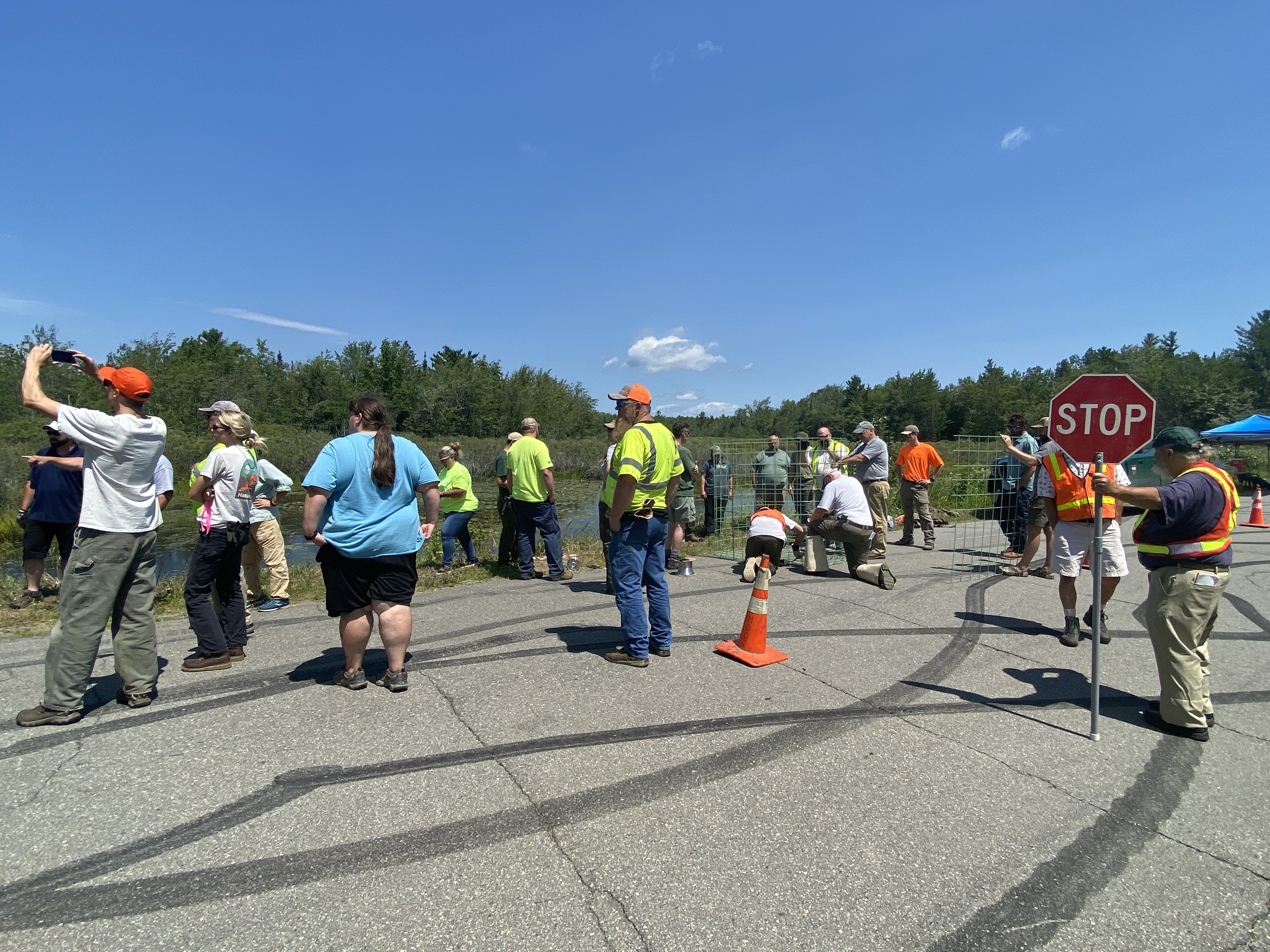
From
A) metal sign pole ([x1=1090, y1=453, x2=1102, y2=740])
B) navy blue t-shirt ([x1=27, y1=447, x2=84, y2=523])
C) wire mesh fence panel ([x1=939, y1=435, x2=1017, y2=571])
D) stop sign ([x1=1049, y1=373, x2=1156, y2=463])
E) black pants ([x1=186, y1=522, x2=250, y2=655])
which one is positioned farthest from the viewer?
wire mesh fence panel ([x1=939, y1=435, x2=1017, y2=571])

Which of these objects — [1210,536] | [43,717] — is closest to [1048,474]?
[1210,536]

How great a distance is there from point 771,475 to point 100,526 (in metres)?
8.63

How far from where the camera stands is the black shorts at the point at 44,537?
284 inches

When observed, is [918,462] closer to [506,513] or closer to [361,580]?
[506,513]

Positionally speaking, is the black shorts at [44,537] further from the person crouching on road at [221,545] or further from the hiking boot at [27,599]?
the person crouching on road at [221,545]

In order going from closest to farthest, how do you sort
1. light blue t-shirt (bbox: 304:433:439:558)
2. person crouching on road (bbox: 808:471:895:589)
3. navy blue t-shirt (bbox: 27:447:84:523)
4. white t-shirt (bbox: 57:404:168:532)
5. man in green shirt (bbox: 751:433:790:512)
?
1. white t-shirt (bbox: 57:404:168:532)
2. light blue t-shirt (bbox: 304:433:439:558)
3. navy blue t-shirt (bbox: 27:447:84:523)
4. person crouching on road (bbox: 808:471:895:589)
5. man in green shirt (bbox: 751:433:790:512)

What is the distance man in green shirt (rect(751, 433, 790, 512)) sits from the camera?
35.5ft

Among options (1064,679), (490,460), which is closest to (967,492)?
(1064,679)

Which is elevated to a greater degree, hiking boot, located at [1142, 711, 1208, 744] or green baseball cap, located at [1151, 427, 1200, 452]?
green baseball cap, located at [1151, 427, 1200, 452]

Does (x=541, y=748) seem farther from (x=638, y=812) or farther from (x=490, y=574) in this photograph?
(x=490, y=574)

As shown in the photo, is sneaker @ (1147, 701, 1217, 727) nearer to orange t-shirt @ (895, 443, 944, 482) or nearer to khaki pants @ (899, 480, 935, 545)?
khaki pants @ (899, 480, 935, 545)

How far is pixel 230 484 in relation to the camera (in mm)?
5043

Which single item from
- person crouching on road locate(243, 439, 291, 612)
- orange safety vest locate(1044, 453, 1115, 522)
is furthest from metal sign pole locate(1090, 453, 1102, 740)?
person crouching on road locate(243, 439, 291, 612)

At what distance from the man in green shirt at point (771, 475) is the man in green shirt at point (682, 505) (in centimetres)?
108
